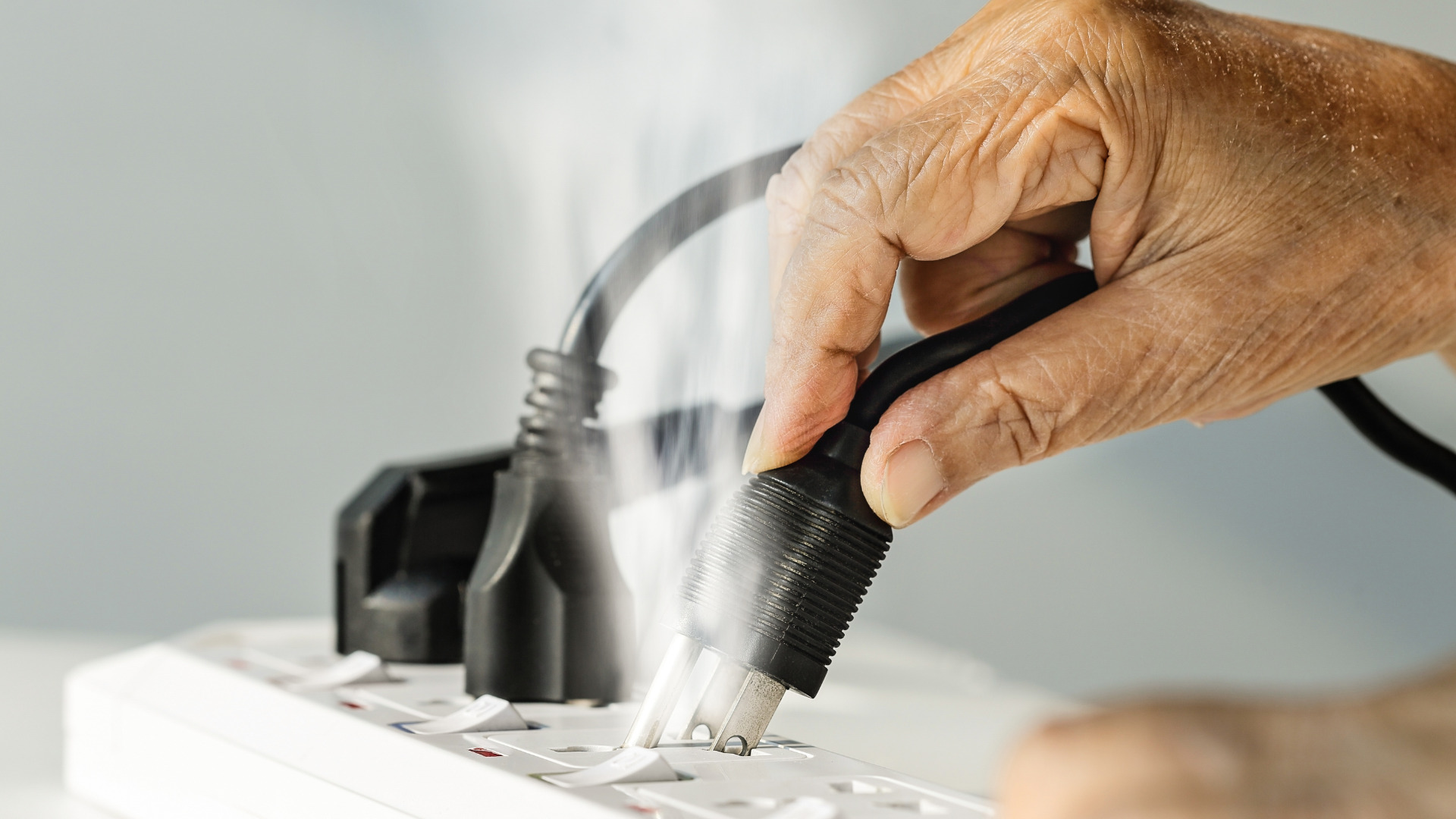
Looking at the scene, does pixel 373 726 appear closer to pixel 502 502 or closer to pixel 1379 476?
pixel 502 502

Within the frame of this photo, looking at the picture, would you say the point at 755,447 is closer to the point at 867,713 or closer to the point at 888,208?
the point at 888,208

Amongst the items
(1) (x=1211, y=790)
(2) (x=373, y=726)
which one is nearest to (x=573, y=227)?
(2) (x=373, y=726)

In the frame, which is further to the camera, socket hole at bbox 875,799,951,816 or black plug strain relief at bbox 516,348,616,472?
black plug strain relief at bbox 516,348,616,472

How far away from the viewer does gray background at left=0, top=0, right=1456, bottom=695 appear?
827 mm

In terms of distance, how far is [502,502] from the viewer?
0.49 metres

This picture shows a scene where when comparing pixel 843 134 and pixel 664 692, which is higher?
pixel 843 134

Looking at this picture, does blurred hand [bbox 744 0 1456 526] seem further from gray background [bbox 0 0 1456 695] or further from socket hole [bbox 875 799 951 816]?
gray background [bbox 0 0 1456 695]

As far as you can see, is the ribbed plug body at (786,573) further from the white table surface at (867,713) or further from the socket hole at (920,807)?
the white table surface at (867,713)

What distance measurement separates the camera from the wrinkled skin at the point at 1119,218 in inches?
15.4

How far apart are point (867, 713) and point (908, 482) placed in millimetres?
327

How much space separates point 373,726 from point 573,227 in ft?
0.94

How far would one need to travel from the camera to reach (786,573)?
14.1 inches

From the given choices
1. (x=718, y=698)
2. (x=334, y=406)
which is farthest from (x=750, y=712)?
(x=334, y=406)

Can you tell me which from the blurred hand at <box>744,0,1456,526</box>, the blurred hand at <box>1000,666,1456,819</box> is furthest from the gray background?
the blurred hand at <box>1000,666,1456,819</box>
